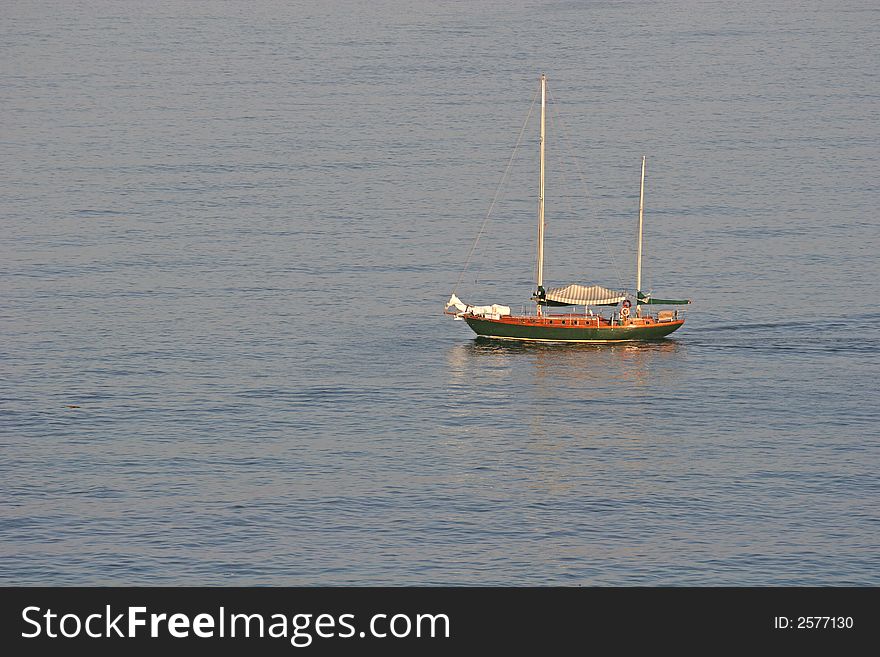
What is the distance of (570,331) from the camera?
154875 millimetres

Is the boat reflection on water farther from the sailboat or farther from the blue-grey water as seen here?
the sailboat

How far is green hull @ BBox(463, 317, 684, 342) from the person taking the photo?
507ft

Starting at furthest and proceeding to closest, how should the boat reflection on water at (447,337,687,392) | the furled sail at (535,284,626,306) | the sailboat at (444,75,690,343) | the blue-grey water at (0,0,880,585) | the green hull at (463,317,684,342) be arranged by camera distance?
the furled sail at (535,284,626,306) → the sailboat at (444,75,690,343) → the green hull at (463,317,684,342) → the boat reflection on water at (447,337,687,392) → the blue-grey water at (0,0,880,585)

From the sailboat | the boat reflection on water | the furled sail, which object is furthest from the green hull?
the furled sail

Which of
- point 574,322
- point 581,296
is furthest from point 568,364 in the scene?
point 581,296

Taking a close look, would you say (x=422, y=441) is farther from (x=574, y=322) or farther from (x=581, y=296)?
(x=581, y=296)

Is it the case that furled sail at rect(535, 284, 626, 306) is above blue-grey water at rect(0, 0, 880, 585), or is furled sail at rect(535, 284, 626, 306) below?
above

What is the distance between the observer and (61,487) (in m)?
113

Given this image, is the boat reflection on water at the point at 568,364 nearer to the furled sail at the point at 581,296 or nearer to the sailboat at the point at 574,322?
the sailboat at the point at 574,322

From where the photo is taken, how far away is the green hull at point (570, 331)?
155 meters
